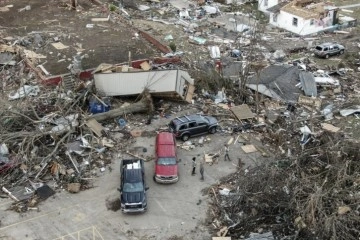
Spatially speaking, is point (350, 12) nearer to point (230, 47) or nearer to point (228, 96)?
point (230, 47)

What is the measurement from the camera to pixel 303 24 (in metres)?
30.9

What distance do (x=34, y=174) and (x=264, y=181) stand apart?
7824mm

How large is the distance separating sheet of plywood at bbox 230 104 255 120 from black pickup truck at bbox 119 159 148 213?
5.36 meters

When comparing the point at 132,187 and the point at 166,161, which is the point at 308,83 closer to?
the point at 166,161

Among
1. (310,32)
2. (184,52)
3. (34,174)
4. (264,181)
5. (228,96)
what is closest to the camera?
(264,181)

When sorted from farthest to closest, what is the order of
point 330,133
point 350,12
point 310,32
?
1. point 350,12
2. point 310,32
3. point 330,133

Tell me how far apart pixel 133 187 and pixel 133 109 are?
5.22 m

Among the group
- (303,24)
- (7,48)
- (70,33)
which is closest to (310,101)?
(303,24)

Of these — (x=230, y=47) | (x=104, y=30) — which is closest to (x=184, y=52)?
(x=230, y=47)

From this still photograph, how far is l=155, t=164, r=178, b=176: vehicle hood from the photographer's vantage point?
58.1 ft

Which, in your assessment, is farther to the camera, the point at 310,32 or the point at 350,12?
the point at 350,12

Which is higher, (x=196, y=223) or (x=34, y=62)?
(x=34, y=62)

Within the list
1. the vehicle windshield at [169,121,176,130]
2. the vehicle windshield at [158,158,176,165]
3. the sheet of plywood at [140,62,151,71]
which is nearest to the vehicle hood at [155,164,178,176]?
the vehicle windshield at [158,158,176,165]

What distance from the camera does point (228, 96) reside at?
23156mm
